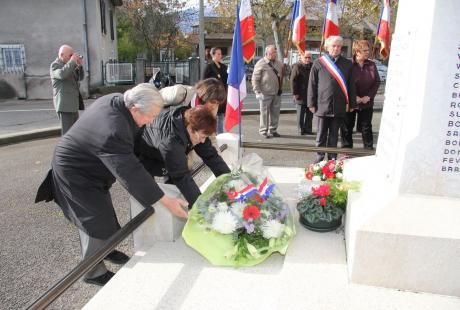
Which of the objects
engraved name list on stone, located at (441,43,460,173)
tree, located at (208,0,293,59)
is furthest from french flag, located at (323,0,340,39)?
tree, located at (208,0,293,59)

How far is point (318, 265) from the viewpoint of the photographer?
2.65m

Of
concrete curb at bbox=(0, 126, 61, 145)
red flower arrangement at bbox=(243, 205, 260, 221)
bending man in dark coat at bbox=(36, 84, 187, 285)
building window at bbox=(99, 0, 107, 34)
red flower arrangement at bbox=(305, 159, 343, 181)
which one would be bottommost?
concrete curb at bbox=(0, 126, 61, 145)

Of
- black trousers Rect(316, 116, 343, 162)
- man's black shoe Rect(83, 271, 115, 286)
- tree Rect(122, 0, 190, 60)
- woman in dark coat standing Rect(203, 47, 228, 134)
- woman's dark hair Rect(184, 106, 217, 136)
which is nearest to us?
woman's dark hair Rect(184, 106, 217, 136)

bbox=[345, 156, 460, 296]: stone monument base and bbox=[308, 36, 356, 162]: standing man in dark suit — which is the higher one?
bbox=[308, 36, 356, 162]: standing man in dark suit

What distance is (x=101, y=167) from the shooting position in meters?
2.64

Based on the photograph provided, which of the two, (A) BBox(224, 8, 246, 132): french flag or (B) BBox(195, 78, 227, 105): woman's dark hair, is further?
(A) BBox(224, 8, 246, 132): french flag

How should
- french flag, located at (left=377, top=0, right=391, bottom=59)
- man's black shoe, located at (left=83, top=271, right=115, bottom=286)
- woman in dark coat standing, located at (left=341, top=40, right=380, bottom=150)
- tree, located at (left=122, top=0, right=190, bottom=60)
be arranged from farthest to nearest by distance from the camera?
tree, located at (left=122, top=0, right=190, bottom=60), french flag, located at (left=377, top=0, right=391, bottom=59), woman in dark coat standing, located at (left=341, top=40, right=380, bottom=150), man's black shoe, located at (left=83, top=271, right=115, bottom=286)

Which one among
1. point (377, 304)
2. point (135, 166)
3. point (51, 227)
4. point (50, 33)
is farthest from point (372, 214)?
point (50, 33)

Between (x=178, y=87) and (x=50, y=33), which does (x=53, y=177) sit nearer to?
(x=178, y=87)

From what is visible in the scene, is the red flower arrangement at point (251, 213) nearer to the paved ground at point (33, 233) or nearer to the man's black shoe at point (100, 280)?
the man's black shoe at point (100, 280)

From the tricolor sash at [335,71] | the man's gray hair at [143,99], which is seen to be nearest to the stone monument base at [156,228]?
the man's gray hair at [143,99]

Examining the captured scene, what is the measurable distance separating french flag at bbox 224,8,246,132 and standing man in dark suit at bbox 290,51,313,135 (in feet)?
12.2

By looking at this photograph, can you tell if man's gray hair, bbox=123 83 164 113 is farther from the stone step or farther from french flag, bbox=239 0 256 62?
french flag, bbox=239 0 256 62

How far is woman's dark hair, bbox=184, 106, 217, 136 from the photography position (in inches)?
112
